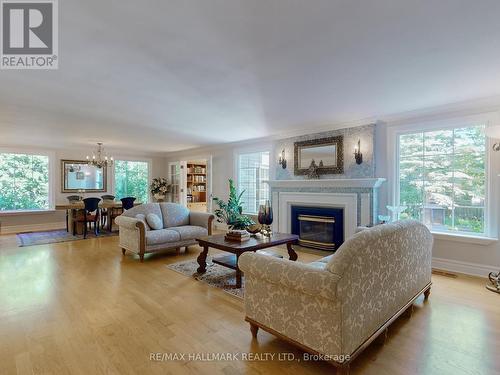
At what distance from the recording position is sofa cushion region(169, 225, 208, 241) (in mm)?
4740

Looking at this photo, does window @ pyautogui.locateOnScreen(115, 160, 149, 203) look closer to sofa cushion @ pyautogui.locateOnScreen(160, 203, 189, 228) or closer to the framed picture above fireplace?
sofa cushion @ pyautogui.locateOnScreen(160, 203, 189, 228)

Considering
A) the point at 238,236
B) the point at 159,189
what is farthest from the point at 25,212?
the point at 238,236

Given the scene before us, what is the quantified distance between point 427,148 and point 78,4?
178 inches

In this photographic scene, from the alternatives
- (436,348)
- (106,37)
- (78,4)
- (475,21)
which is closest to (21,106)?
(106,37)

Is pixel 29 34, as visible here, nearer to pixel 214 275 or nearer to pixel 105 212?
pixel 214 275

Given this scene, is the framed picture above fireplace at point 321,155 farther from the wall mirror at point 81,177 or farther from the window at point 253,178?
the wall mirror at point 81,177

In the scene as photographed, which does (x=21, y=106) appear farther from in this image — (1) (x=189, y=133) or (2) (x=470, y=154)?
(2) (x=470, y=154)

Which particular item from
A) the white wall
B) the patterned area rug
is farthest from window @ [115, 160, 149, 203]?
the patterned area rug

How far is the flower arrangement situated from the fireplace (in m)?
5.30

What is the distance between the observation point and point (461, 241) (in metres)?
3.77

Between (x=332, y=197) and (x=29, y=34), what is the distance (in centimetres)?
451

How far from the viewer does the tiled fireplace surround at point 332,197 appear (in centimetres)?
447

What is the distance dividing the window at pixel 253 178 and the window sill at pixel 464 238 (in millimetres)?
3465

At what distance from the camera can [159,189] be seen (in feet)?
30.3
